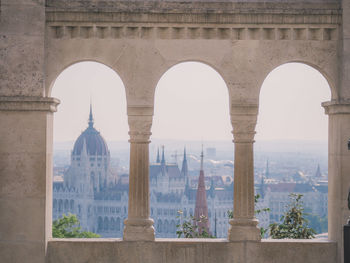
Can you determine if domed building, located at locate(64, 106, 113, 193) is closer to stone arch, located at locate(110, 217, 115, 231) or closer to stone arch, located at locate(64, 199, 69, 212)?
stone arch, located at locate(64, 199, 69, 212)

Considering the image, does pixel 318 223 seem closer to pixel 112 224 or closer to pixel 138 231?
pixel 112 224

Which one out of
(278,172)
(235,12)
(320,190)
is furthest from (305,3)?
(278,172)

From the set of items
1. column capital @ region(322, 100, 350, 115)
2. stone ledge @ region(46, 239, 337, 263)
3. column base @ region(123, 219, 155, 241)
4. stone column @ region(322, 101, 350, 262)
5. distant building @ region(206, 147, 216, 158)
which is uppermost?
distant building @ region(206, 147, 216, 158)

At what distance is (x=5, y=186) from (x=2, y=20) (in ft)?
10.6

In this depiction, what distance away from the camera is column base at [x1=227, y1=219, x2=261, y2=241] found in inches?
456

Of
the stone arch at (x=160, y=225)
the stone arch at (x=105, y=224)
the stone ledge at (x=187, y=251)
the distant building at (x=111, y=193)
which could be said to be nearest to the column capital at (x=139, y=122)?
the stone ledge at (x=187, y=251)

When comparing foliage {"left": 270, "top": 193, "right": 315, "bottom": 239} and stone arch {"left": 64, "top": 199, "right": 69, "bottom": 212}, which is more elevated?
foliage {"left": 270, "top": 193, "right": 315, "bottom": 239}

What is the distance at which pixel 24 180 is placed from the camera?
11.5m

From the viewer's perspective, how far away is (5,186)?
11469 millimetres

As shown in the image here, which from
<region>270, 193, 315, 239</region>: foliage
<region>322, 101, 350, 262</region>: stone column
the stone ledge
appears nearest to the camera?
the stone ledge

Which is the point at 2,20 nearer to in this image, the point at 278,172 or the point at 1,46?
the point at 1,46

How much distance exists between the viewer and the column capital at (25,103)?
37.2 ft

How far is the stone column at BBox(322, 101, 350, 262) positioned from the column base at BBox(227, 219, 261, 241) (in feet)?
5.15

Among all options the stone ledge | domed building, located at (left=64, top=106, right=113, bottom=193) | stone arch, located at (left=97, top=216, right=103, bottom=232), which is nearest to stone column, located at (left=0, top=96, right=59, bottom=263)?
the stone ledge
